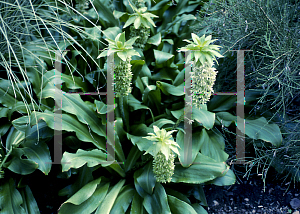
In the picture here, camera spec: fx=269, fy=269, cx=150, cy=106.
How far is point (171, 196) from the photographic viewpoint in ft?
4.82

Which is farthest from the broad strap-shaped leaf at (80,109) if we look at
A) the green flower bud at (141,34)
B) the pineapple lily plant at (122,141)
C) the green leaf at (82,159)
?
the green flower bud at (141,34)

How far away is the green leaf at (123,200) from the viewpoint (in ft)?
4.73

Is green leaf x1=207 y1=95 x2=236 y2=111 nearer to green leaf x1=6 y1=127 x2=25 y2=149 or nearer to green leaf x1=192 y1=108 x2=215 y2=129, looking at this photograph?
green leaf x1=192 y1=108 x2=215 y2=129

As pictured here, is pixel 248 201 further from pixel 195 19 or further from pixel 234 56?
pixel 195 19

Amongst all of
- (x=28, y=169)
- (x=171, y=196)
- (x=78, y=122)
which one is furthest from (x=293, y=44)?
(x=28, y=169)

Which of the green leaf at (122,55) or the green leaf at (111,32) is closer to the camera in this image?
the green leaf at (122,55)

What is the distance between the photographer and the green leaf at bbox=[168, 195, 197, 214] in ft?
4.64

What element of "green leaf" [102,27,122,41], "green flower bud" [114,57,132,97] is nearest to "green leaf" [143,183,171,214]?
"green flower bud" [114,57,132,97]

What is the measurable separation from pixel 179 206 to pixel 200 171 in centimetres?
22

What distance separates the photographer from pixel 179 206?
1.43 meters

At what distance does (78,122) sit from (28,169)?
372 mm

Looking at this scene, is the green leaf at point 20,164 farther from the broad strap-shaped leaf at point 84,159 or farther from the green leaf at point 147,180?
the green leaf at point 147,180

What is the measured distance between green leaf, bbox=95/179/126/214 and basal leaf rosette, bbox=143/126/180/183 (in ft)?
1.04

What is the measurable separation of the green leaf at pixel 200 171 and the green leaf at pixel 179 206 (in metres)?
0.10
